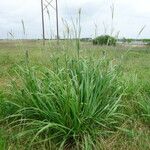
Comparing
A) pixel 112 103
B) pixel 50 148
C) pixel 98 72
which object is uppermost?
pixel 98 72

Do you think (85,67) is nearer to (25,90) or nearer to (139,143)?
(25,90)

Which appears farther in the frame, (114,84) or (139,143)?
A: (114,84)

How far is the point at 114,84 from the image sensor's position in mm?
5027

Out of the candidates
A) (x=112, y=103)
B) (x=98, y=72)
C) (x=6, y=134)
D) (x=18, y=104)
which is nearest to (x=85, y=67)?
(x=98, y=72)

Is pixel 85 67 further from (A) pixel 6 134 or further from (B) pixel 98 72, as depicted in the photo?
(A) pixel 6 134

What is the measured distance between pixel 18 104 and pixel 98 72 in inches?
42.0

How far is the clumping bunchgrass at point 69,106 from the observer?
13.9 ft

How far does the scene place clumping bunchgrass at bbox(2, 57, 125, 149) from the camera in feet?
13.9

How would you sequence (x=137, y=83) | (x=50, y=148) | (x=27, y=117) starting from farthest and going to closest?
(x=137, y=83)
(x=27, y=117)
(x=50, y=148)

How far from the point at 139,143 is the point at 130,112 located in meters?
0.75

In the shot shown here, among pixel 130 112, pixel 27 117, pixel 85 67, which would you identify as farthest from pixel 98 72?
pixel 27 117

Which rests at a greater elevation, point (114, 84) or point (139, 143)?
point (114, 84)

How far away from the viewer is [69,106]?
14.0 ft

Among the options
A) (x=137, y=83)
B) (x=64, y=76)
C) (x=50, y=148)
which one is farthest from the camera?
(x=137, y=83)
